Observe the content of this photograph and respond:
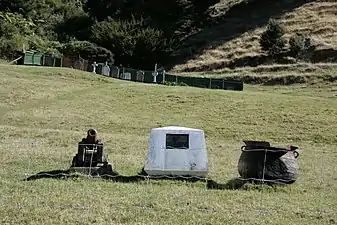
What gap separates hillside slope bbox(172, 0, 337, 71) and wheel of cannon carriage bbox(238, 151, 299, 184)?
50.1m

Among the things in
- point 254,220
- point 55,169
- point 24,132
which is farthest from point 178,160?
point 24,132

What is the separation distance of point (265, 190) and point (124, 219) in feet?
14.7

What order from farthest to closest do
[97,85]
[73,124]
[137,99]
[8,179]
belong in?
[97,85]
[137,99]
[73,124]
[8,179]

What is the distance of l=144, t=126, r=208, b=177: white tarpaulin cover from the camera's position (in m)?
14.4

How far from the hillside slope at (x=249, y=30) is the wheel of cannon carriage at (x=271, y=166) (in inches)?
1973

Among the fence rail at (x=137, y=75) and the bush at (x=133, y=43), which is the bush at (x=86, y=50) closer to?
the bush at (x=133, y=43)

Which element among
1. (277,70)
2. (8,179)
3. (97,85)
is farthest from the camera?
(277,70)

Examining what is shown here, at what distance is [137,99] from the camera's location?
37531 mm

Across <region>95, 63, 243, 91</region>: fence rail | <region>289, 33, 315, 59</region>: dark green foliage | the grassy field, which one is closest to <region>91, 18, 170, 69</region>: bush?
<region>289, 33, 315, 59</region>: dark green foliage

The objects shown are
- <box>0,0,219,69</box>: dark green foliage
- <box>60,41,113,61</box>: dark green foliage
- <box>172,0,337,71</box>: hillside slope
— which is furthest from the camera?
<box>0,0,219,69</box>: dark green foliage

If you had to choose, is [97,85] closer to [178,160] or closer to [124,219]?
[178,160]

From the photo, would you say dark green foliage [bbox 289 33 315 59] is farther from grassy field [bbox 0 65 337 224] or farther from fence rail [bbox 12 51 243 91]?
fence rail [bbox 12 51 243 91]

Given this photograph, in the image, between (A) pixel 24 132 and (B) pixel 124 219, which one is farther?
(A) pixel 24 132

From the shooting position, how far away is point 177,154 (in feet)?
47.2
